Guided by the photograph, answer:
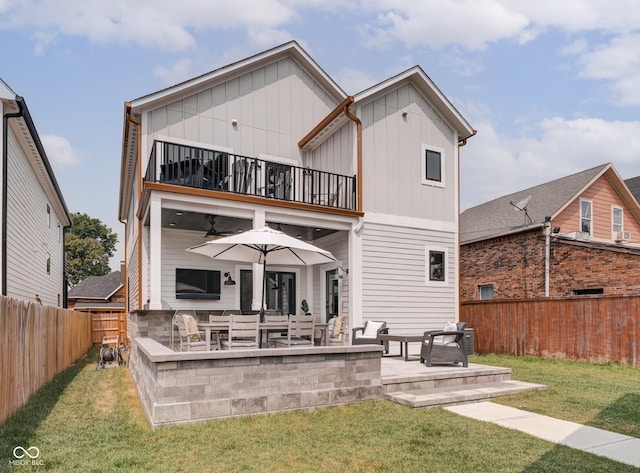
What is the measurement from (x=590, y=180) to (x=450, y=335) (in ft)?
40.8

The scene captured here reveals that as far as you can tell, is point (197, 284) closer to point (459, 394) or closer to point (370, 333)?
point (370, 333)

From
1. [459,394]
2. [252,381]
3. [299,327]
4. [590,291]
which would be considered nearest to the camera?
[252,381]

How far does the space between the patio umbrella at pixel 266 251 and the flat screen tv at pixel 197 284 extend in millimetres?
3104

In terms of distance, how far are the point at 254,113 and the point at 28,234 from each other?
7.12 m

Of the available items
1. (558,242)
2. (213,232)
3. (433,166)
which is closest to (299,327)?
(213,232)

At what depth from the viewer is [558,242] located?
15414 mm

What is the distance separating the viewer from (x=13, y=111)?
986cm

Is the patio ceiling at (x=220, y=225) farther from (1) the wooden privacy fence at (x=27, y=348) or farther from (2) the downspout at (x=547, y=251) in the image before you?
(2) the downspout at (x=547, y=251)

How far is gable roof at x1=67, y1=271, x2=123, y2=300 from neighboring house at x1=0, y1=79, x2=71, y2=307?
1916 cm

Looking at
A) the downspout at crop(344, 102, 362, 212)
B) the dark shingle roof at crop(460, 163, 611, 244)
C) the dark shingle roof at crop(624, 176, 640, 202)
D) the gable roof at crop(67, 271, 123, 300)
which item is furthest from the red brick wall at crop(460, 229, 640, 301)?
the gable roof at crop(67, 271, 123, 300)

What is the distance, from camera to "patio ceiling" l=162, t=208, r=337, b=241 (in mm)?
10953

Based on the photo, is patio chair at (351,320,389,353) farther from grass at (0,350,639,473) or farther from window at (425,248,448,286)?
grass at (0,350,639,473)

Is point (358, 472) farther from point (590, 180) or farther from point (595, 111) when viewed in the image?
point (595, 111)

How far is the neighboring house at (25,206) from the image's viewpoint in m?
9.84
